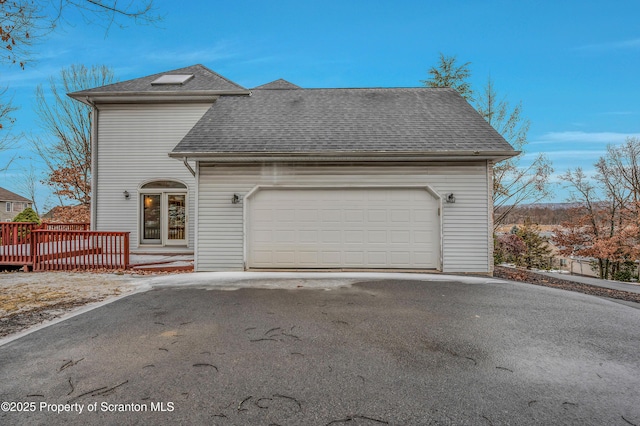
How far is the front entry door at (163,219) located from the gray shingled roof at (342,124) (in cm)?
372

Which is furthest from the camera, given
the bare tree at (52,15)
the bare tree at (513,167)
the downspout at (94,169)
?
the bare tree at (513,167)

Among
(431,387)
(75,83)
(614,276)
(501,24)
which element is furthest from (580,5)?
(75,83)

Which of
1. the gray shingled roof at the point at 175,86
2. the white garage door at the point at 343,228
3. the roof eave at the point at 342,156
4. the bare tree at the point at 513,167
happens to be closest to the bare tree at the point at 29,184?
the gray shingled roof at the point at 175,86

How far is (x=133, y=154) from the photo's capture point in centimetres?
1130

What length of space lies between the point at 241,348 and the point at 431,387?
1.85m

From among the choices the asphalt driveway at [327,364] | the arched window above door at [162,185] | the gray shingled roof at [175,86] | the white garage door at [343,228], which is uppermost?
the gray shingled roof at [175,86]

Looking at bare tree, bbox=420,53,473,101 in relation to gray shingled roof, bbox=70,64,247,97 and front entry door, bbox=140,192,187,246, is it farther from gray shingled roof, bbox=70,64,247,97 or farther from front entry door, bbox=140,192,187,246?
front entry door, bbox=140,192,187,246

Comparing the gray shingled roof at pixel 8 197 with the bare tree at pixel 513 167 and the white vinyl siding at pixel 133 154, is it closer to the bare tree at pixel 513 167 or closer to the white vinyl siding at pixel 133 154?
the white vinyl siding at pixel 133 154

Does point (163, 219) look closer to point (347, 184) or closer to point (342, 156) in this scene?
point (347, 184)

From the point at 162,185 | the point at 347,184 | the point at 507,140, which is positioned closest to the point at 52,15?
the point at 347,184

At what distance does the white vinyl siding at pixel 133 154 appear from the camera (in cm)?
1124

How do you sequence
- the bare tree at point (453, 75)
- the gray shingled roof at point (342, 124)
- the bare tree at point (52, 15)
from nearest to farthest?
1. the bare tree at point (52, 15)
2. the gray shingled roof at point (342, 124)
3. the bare tree at point (453, 75)

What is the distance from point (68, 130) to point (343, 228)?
58.8 feet

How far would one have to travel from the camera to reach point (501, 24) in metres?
17.4
